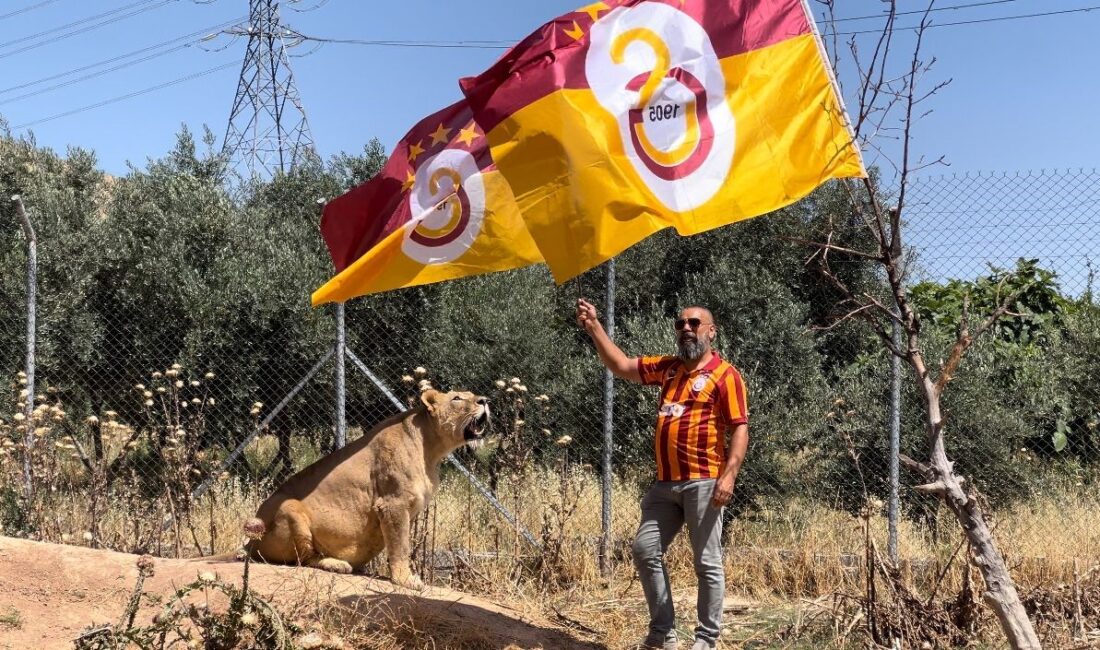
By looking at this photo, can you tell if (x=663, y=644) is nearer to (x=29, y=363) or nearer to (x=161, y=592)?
(x=161, y=592)

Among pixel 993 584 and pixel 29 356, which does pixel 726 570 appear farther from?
pixel 29 356

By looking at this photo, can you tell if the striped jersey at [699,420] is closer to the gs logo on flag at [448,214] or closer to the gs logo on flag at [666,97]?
the gs logo on flag at [666,97]

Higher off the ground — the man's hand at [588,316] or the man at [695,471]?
the man's hand at [588,316]

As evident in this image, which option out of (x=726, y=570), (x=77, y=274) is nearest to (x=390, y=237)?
(x=726, y=570)

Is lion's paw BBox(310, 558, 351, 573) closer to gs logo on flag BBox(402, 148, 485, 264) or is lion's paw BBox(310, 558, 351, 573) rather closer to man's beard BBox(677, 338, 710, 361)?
gs logo on flag BBox(402, 148, 485, 264)

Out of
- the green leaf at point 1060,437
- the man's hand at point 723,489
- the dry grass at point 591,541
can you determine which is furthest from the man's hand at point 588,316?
the green leaf at point 1060,437

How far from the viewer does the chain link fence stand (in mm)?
8297

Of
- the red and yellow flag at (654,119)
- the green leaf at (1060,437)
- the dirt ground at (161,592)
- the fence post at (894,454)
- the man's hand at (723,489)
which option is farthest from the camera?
the green leaf at (1060,437)

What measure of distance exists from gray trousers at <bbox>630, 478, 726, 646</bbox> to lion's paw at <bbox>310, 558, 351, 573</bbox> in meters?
2.19

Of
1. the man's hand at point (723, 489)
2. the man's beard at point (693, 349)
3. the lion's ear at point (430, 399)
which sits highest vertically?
the man's beard at point (693, 349)

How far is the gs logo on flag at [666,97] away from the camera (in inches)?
248

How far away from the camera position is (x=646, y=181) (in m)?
6.31

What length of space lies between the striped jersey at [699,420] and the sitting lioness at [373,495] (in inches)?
65.7

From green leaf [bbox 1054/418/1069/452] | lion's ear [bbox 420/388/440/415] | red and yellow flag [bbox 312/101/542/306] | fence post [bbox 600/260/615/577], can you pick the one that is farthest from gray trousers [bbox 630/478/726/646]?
green leaf [bbox 1054/418/1069/452]
